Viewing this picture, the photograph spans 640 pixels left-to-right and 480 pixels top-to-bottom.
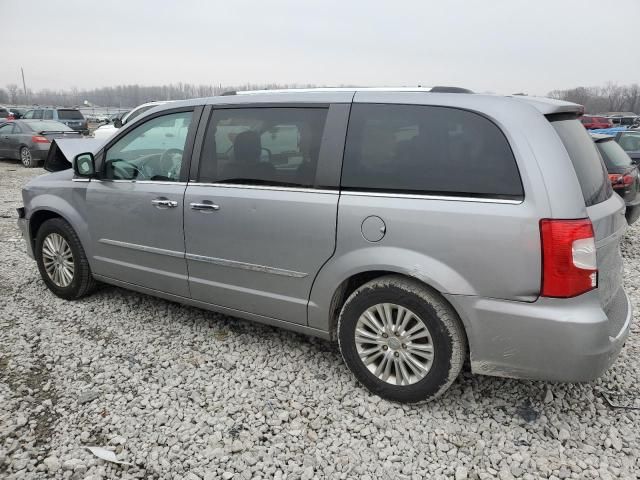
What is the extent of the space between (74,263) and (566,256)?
12.6ft

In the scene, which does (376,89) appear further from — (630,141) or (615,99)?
(615,99)

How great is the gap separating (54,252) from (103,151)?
44.9 inches

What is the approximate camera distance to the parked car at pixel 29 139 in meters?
14.5

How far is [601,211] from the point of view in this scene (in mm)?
2510

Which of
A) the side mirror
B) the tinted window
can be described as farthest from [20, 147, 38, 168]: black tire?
the tinted window

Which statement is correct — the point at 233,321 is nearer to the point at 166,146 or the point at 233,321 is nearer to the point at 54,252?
the point at 166,146

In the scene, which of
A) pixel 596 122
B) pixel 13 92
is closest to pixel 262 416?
pixel 596 122

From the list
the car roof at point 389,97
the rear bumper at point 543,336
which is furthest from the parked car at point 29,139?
the rear bumper at point 543,336

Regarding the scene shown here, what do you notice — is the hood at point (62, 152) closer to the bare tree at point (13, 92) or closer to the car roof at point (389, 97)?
the car roof at point (389, 97)

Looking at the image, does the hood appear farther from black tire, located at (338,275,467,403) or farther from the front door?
black tire, located at (338,275,467,403)

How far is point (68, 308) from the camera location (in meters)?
4.23

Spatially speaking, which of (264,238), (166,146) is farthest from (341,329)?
(166,146)

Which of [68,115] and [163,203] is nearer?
[163,203]

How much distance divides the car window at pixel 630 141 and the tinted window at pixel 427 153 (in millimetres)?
9187
